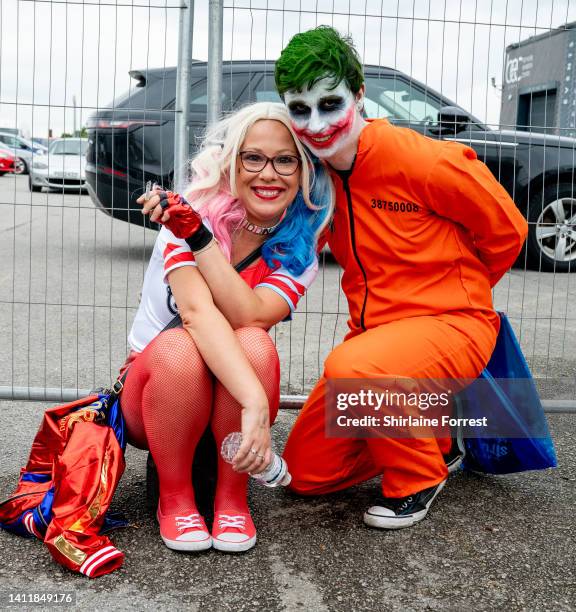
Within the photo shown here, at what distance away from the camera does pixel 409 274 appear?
285 cm

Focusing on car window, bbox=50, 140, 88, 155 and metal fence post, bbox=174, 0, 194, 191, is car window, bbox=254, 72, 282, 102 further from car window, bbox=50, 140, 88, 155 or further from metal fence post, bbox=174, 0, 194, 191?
car window, bbox=50, 140, 88, 155

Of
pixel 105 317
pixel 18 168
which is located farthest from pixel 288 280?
pixel 105 317

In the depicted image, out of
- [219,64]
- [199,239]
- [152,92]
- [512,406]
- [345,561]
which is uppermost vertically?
[219,64]

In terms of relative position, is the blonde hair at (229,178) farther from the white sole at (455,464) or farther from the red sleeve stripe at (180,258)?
the white sole at (455,464)

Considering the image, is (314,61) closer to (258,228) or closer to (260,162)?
(260,162)

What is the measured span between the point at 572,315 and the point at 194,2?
3901 mm

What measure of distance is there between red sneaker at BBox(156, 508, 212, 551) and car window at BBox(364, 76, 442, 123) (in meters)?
2.21

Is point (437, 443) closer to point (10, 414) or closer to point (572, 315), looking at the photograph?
point (10, 414)

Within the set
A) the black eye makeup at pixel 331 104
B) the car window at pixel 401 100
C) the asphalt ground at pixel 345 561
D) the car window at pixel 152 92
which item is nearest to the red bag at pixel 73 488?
the asphalt ground at pixel 345 561

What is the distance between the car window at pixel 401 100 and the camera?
407 cm

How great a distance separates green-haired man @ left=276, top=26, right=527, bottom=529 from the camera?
2.68 m

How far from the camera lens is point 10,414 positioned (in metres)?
3.79

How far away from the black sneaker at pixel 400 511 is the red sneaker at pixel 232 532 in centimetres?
40

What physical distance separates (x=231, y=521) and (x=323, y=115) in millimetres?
1297
